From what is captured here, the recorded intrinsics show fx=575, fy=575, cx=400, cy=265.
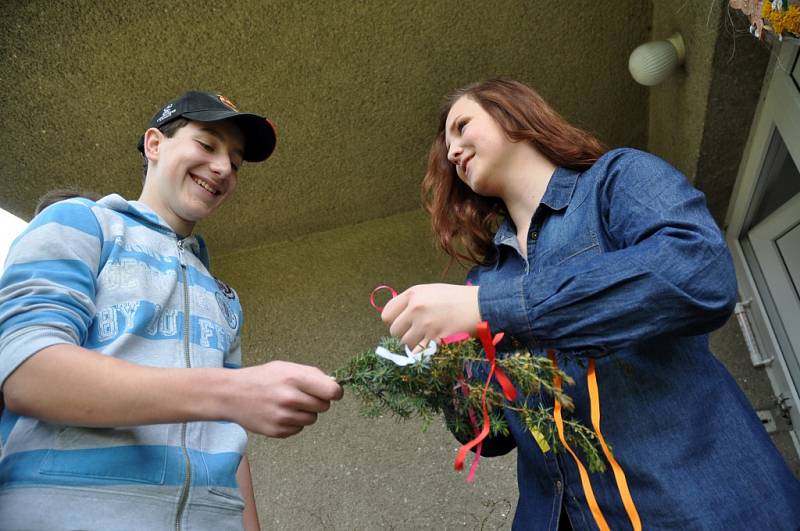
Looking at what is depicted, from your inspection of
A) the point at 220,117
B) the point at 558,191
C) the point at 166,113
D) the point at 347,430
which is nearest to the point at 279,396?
the point at 558,191

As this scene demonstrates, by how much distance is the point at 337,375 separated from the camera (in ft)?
2.63

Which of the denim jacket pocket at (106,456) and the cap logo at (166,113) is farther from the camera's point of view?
the cap logo at (166,113)

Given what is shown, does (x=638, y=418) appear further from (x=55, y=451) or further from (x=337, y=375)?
(x=55, y=451)

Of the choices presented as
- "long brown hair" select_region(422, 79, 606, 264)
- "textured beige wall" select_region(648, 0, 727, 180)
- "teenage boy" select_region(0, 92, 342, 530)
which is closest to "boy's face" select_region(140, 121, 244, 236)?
"teenage boy" select_region(0, 92, 342, 530)

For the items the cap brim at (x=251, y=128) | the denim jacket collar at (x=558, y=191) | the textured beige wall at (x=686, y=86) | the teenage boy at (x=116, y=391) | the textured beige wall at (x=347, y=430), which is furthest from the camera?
the textured beige wall at (x=347, y=430)

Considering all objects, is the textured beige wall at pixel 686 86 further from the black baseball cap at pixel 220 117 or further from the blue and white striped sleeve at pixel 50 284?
the blue and white striped sleeve at pixel 50 284

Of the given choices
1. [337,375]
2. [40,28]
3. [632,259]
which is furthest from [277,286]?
[632,259]

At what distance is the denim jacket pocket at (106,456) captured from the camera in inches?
28.5

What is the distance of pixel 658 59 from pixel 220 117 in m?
1.45

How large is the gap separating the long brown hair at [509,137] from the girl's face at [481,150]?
0.02 meters

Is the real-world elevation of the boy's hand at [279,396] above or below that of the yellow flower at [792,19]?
below

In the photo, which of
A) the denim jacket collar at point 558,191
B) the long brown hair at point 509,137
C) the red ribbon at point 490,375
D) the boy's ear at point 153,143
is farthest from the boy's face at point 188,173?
the red ribbon at point 490,375

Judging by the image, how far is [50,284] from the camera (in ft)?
2.55

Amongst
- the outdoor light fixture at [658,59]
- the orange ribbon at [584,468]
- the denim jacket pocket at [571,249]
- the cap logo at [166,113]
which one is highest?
the outdoor light fixture at [658,59]
